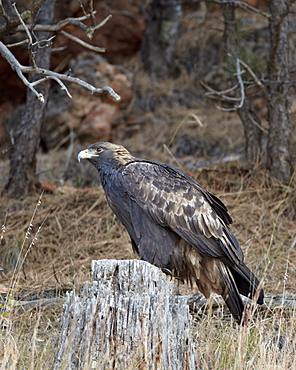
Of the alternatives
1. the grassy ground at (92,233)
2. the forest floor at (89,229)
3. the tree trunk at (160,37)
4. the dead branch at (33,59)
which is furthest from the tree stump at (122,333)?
the tree trunk at (160,37)

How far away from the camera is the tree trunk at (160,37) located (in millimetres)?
10922

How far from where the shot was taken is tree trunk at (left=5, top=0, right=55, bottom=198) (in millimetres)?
6777

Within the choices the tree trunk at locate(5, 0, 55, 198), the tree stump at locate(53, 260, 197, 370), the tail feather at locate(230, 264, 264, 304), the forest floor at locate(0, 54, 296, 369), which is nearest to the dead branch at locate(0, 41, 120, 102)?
the forest floor at locate(0, 54, 296, 369)

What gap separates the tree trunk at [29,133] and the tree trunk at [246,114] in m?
2.31

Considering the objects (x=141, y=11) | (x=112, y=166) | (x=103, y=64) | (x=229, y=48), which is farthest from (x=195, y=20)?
(x=112, y=166)

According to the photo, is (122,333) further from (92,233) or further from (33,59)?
(92,233)

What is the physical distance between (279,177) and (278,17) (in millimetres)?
1986

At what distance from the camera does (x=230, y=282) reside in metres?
4.76

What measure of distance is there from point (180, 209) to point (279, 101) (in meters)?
2.82

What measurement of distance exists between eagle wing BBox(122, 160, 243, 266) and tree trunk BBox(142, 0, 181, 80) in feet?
21.6

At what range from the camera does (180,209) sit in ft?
15.8

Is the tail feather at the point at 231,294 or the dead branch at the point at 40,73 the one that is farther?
the tail feather at the point at 231,294

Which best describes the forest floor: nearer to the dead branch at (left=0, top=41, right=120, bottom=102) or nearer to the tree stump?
the tree stump

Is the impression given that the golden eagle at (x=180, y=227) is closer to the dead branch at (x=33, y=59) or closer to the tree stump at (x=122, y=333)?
the dead branch at (x=33, y=59)
